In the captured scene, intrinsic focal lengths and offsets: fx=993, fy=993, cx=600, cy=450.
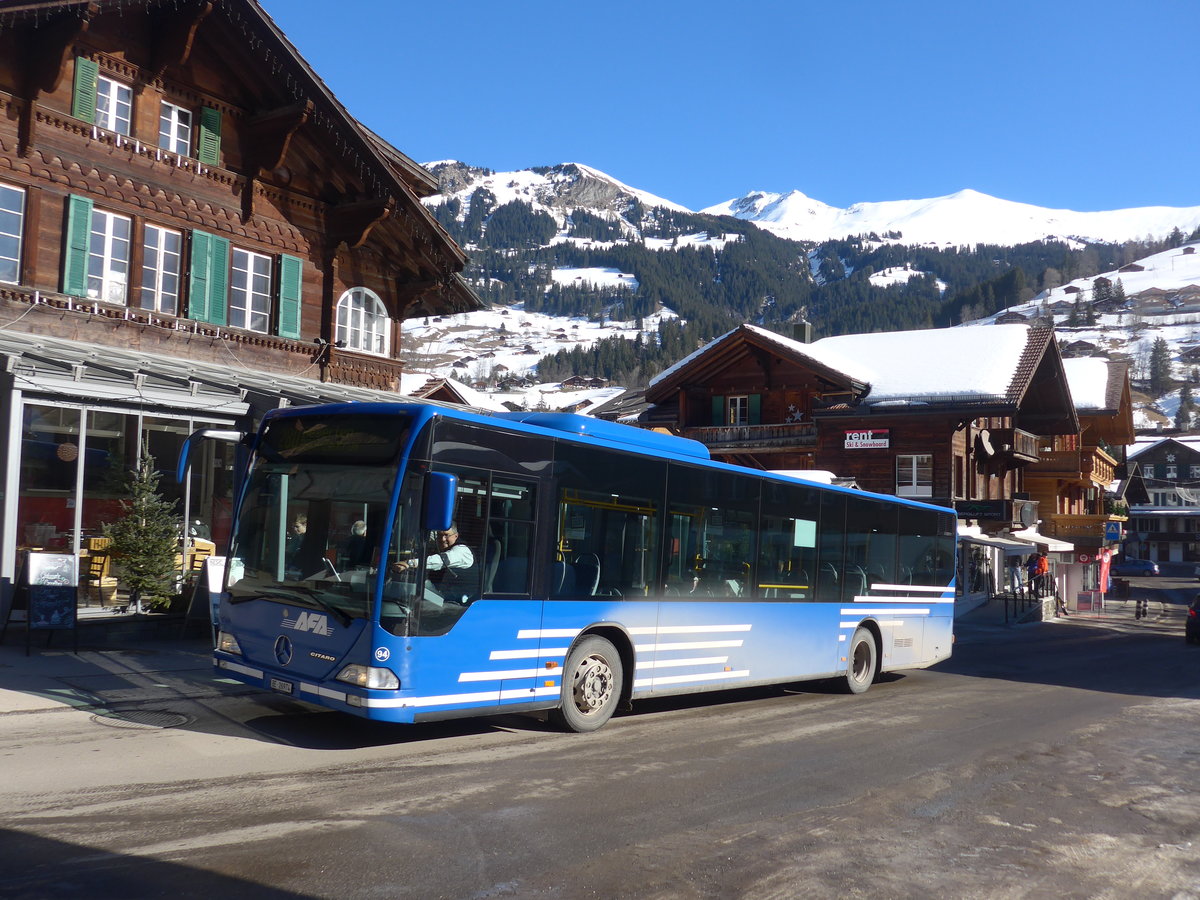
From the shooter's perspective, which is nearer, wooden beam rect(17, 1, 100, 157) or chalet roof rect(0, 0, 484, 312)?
wooden beam rect(17, 1, 100, 157)

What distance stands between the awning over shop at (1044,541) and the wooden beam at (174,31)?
38.5 metres

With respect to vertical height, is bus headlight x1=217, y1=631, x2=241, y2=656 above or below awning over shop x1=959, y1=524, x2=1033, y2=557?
below

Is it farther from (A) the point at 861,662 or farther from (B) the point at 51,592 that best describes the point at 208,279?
(A) the point at 861,662

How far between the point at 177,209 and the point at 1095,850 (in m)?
15.9

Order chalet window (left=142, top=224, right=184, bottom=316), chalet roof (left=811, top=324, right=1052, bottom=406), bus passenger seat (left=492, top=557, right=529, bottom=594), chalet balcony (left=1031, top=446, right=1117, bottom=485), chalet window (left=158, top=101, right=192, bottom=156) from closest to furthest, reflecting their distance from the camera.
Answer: bus passenger seat (left=492, top=557, right=529, bottom=594) → chalet window (left=142, top=224, right=184, bottom=316) → chalet window (left=158, top=101, right=192, bottom=156) → chalet roof (left=811, top=324, right=1052, bottom=406) → chalet balcony (left=1031, top=446, right=1117, bottom=485)

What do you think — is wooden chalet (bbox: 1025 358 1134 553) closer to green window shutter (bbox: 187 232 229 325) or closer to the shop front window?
green window shutter (bbox: 187 232 229 325)

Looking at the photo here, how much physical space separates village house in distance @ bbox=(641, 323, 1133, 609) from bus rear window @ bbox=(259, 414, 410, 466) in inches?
1287

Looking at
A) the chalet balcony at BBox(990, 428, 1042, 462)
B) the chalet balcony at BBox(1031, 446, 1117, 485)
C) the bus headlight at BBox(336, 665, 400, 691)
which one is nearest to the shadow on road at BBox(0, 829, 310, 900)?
the bus headlight at BBox(336, 665, 400, 691)

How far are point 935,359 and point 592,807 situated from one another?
38917mm

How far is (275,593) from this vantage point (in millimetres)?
8344

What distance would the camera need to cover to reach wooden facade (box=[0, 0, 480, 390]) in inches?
571

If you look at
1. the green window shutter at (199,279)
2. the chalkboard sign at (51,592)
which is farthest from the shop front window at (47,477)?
the green window shutter at (199,279)

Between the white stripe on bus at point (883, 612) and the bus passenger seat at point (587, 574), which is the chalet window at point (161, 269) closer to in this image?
the bus passenger seat at point (587, 574)

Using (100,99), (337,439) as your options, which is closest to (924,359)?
(100,99)
